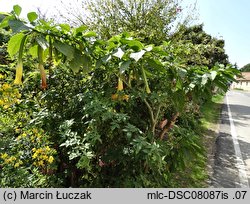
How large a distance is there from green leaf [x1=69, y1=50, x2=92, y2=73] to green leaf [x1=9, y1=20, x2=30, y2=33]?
346 mm

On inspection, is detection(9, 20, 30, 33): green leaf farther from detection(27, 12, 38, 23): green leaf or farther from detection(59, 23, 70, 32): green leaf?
detection(59, 23, 70, 32): green leaf

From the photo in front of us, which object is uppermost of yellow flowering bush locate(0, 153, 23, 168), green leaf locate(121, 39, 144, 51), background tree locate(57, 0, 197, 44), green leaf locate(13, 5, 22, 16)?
background tree locate(57, 0, 197, 44)

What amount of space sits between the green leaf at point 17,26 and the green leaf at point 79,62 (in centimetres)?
35

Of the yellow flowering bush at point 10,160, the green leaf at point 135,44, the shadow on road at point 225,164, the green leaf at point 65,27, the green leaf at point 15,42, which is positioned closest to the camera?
the green leaf at point 15,42

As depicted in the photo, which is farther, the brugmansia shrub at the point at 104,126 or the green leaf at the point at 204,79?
the brugmansia shrub at the point at 104,126

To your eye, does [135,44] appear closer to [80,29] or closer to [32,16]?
[80,29]

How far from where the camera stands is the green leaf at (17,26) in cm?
122

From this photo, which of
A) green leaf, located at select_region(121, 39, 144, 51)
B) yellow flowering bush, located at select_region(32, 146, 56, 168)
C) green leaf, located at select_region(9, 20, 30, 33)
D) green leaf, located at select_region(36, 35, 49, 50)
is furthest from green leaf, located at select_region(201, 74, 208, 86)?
yellow flowering bush, located at select_region(32, 146, 56, 168)

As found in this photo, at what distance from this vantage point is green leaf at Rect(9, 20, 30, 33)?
122 centimetres

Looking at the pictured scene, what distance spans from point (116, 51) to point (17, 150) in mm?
1654

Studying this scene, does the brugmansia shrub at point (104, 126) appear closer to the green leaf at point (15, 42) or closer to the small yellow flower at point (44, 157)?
the small yellow flower at point (44, 157)

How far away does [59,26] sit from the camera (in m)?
→ 1.45

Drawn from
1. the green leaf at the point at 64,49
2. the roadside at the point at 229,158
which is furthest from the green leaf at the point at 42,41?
the roadside at the point at 229,158

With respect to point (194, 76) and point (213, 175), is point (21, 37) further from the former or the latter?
point (213, 175)
